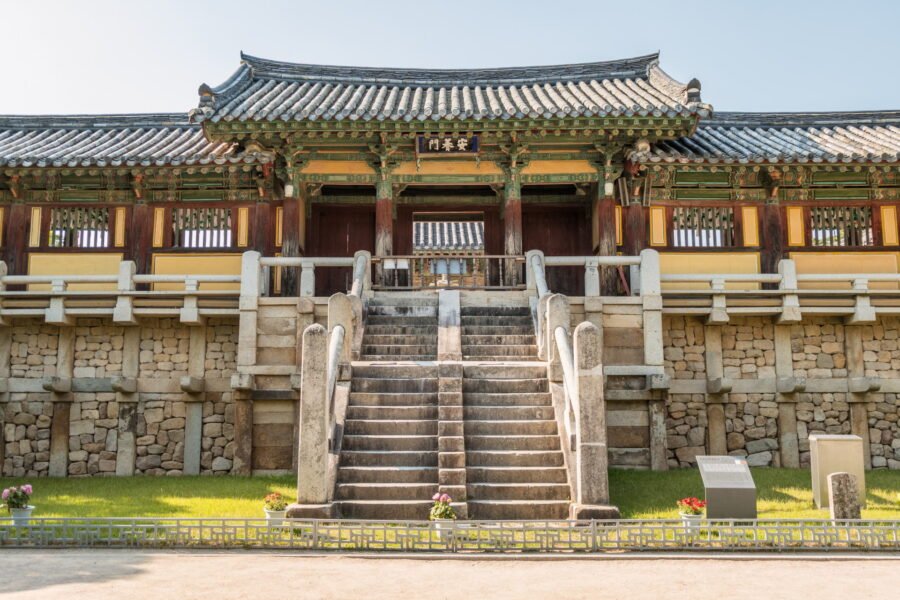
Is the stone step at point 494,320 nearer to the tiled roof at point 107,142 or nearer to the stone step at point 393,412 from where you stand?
the stone step at point 393,412

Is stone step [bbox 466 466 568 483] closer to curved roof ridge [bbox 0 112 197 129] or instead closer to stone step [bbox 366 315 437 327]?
stone step [bbox 366 315 437 327]

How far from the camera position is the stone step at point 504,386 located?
12.6 meters

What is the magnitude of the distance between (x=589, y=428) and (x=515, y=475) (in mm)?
1302

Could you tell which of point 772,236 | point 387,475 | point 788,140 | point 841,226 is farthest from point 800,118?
point 387,475

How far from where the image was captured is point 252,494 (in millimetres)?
12820

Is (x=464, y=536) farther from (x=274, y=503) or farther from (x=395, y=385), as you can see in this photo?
(x=395, y=385)

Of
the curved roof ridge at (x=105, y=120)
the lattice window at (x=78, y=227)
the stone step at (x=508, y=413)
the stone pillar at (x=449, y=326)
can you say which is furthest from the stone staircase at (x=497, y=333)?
the curved roof ridge at (x=105, y=120)

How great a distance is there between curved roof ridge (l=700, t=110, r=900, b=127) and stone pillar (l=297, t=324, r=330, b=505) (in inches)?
553

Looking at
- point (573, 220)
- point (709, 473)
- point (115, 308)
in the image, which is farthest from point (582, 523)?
point (573, 220)

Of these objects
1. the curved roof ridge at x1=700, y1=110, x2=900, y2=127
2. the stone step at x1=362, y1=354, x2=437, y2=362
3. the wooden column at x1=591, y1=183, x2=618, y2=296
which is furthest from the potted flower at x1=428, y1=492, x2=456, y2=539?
the curved roof ridge at x1=700, y1=110, x2=900, y2=127

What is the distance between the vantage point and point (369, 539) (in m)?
9.23

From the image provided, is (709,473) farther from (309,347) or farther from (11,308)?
(11,308)

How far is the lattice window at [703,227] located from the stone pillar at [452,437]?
24.5 feet

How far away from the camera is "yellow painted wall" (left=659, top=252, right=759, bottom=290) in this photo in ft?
58.0
